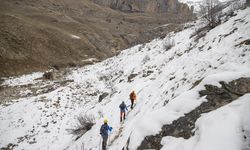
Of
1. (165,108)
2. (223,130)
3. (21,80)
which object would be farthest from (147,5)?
(223,130)

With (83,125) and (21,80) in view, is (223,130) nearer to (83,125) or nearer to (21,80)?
(83,125)

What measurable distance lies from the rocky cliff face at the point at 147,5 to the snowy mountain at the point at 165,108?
78.0m

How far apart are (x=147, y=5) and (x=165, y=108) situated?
95285 millimetres

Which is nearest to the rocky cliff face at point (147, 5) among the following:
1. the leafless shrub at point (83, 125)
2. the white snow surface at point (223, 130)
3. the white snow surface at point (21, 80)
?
the white snow surface at point (21, 80)

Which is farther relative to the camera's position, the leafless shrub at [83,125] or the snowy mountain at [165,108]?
the leafless shrub at [83,125]

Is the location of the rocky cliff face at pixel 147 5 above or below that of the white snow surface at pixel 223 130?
above

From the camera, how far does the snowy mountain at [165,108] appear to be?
11.3 feet

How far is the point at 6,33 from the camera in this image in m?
29.6

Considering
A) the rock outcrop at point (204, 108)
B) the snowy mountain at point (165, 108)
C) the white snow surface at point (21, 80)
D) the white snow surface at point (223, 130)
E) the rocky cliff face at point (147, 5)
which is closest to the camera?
the white snow surface at point (223, 130)

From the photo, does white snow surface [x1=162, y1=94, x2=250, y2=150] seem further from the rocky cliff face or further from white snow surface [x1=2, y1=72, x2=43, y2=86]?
the rocky cliff face

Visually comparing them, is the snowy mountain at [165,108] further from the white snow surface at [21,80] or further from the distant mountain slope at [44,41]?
the distant mountain slope at [44,41]

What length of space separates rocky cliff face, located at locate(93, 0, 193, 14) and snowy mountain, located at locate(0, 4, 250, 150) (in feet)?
256

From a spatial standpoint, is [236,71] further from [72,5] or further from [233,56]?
[72,5]

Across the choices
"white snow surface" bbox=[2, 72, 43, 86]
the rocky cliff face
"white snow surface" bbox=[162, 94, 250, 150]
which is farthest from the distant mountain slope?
the rocky cliff face
